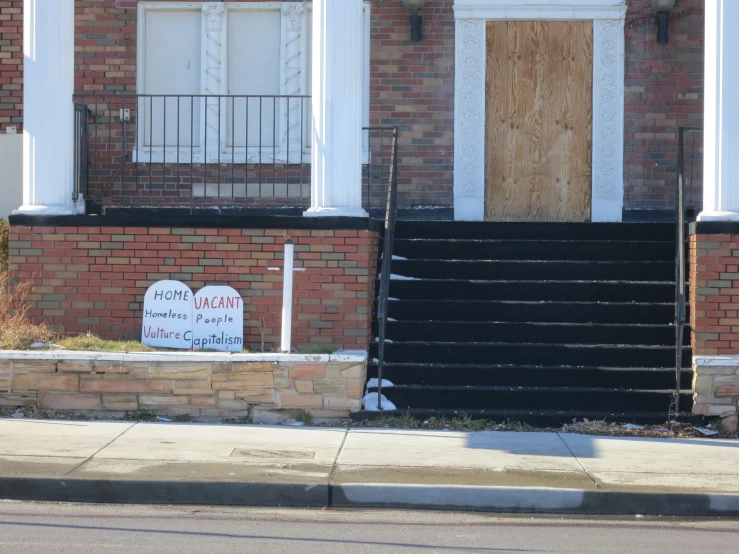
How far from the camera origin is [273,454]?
6898 mm

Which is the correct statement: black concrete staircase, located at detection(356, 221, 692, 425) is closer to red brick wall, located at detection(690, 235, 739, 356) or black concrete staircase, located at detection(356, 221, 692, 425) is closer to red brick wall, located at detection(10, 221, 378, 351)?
red brick wall, located at detection(690, 235, 739, 356)

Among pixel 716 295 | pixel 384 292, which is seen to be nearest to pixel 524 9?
pixel 716 295

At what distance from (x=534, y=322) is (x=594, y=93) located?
3.45 meters

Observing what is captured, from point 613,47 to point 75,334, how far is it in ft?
21.9

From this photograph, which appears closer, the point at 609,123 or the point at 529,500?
the point at 529,500

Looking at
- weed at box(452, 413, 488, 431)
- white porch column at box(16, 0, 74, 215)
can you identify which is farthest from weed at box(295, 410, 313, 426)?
white porch column at box(16, 0, 74, 215)

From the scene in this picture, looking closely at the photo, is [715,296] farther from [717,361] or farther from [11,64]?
[11,64]

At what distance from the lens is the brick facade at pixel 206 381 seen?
809 centimetres

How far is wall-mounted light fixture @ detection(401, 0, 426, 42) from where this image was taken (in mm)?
10867

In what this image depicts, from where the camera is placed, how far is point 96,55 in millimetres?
11242

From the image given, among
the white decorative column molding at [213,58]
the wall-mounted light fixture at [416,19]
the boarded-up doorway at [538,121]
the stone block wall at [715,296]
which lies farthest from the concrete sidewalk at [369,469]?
the wall-mounted light fixture at [416,19]

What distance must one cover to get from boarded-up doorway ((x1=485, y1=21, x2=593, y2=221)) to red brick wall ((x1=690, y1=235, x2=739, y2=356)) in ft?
9.42

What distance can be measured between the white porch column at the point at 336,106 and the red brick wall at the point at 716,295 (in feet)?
9.78

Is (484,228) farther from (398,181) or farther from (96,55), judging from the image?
(96,55)
